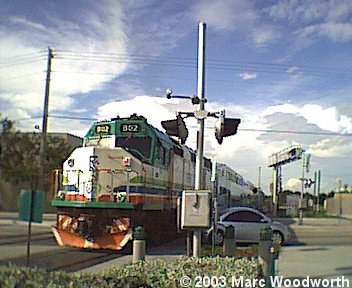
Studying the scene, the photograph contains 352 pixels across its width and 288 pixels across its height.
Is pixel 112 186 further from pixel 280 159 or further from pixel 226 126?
pixel 280 159

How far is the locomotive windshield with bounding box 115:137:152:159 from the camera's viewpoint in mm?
16844

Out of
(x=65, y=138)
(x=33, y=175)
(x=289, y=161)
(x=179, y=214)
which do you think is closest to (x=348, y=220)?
(x=289, y=161)

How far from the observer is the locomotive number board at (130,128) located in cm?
1712

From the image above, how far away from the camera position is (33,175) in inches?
896

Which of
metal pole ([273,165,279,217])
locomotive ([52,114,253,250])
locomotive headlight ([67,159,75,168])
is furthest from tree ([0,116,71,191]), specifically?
metal pole ([273,165,279,217])

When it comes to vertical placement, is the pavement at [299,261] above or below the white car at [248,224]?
below

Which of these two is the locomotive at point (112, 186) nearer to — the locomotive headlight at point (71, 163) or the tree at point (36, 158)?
the locomotive headlight at point (71, 163)

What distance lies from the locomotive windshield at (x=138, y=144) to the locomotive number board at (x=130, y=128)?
265mm

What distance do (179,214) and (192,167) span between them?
40.2 ft

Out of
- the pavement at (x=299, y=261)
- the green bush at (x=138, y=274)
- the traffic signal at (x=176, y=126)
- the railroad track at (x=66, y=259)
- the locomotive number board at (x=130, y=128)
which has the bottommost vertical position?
the railroad track at (x=66, y=259)

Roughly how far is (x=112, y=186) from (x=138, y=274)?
27.2 feet

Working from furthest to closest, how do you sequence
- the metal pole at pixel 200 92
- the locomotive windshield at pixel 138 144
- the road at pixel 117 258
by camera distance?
the locomotive windshield at pixel 138 144, the road at pixel 117 258, the metal pole at pixel 200 92

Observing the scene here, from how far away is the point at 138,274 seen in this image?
757 cm

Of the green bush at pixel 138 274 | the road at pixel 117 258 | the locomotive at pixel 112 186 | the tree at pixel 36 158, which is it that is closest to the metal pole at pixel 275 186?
the tree at pixel 36 158
